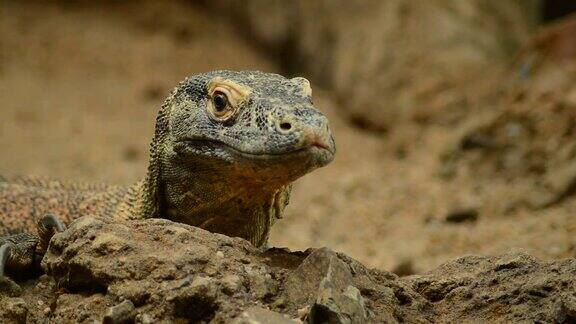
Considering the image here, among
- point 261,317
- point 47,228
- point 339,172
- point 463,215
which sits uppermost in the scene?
point 339,172

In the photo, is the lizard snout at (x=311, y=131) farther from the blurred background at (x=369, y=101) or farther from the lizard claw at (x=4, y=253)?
the blurred background at (x=369, y=101)

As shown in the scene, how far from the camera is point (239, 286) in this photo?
3.00 meters

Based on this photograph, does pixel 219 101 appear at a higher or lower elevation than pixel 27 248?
higher

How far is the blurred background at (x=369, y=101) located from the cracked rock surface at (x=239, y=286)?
7.26ft

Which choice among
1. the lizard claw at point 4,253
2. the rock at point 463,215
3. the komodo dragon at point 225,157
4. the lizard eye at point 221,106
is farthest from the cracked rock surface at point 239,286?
the rock at point 463,215

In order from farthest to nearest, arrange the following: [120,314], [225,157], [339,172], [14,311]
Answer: [339,172]
[225,157]
[14,311]
[120,314]

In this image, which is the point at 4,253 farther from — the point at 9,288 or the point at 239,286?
the point at 239,286

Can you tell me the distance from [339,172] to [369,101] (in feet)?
4.55

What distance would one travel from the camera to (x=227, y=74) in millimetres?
4039

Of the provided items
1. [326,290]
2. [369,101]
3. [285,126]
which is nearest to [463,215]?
[369,101]

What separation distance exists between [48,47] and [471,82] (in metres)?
6.69

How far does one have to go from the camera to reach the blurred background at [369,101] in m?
7.41

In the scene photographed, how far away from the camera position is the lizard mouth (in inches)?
134

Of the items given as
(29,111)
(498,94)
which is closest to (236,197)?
(498,94)
